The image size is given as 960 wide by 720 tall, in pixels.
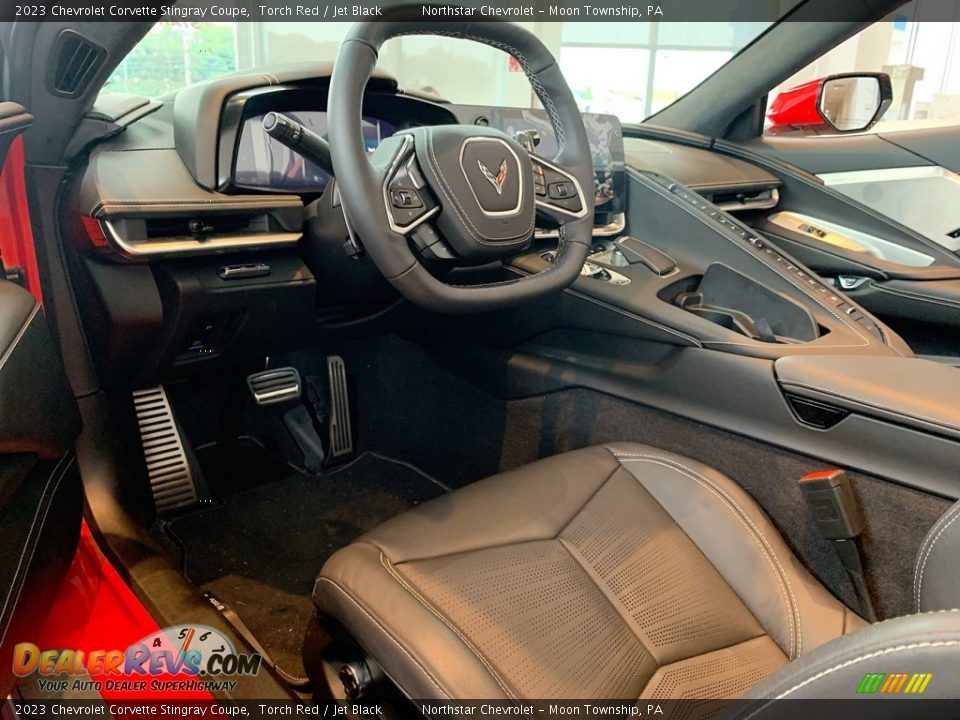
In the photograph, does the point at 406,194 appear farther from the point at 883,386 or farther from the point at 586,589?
the point at 883,386

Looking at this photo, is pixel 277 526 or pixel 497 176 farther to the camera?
pixel 277 526

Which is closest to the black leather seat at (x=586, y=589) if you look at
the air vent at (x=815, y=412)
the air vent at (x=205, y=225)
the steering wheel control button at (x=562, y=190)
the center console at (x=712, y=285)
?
the air vent at (x=815, y=412)

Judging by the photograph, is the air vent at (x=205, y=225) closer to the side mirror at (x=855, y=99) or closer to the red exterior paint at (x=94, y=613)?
the red exterior paint at (x=94, y=613)

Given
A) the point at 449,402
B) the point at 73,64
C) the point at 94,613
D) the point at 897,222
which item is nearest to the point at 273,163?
the point at 73,64

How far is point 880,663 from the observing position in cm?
47

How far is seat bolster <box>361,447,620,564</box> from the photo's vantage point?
36.6 inches

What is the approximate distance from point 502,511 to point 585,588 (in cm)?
15

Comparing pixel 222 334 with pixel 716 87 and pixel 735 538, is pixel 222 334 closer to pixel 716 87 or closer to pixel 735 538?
pixel 735 538

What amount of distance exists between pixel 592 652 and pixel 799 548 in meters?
0.44

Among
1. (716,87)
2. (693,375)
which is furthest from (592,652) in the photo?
(716,87)

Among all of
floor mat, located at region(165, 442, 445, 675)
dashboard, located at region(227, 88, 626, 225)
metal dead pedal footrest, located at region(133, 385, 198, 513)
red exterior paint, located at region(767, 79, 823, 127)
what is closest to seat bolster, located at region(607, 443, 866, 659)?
dashboard, located at region(227, 88, 626, 225)

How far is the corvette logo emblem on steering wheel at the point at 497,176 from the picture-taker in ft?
3.24

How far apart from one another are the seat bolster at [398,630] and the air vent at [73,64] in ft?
2.64

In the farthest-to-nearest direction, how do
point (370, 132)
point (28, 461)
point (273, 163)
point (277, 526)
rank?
point (277, 526)
point (370, 132)
point (273, 163)
point (28, 461)
